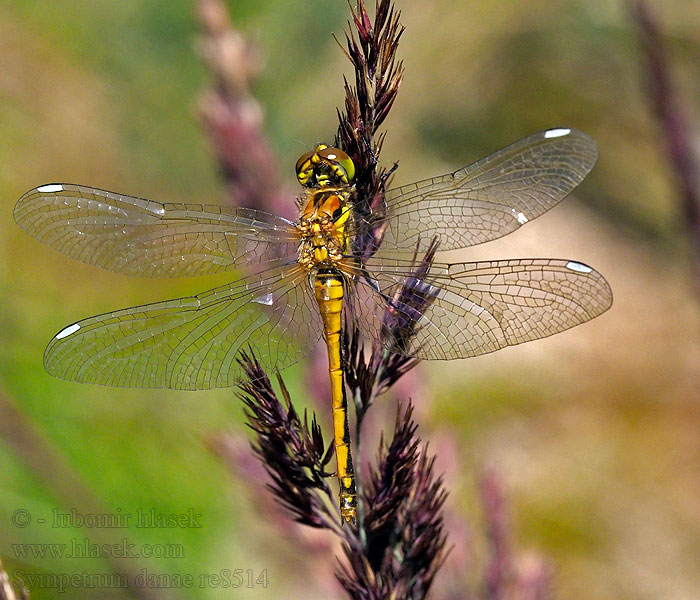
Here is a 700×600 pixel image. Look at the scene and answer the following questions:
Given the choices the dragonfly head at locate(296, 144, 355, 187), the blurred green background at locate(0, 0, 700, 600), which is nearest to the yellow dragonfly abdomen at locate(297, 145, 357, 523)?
the dragonfly head at locate(296, 144, 355, 187)

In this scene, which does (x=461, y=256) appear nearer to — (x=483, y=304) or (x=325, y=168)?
(x=325, y=168)

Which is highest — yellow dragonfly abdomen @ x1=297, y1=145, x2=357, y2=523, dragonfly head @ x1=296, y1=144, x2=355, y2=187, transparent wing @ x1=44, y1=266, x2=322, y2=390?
dragonfly head @ x1=296, y1=144, x2=355, y2=187

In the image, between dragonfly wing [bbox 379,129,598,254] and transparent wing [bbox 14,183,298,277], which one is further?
transparent wing [bbox 14,183,298,277]

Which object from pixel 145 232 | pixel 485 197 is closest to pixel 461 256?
pixel 485 197

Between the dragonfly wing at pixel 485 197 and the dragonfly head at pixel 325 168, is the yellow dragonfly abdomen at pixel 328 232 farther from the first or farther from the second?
the dragonfly wing at pixel 485 197

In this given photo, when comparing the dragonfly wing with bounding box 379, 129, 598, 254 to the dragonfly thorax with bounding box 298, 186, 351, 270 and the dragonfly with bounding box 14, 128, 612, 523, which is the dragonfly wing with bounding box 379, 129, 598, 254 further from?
the dragonfly thorax with bounding box 298, 186, 351, 270

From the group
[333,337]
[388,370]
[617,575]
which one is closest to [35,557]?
[333,337]
